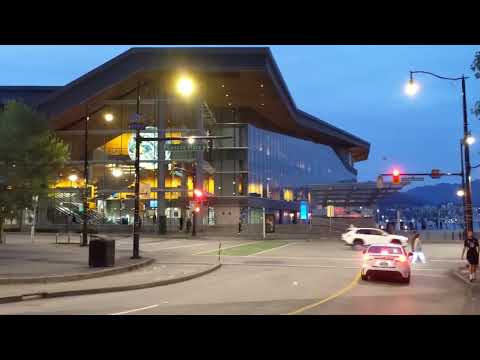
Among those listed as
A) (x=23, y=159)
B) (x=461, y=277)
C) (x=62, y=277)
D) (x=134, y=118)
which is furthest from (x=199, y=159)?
(x=461, y=277)

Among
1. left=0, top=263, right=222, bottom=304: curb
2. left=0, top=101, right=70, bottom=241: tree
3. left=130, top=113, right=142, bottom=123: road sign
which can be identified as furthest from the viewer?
left=0, top=101, right=70, bottom=241: tree

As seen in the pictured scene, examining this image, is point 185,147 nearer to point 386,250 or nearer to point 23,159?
point 386,250

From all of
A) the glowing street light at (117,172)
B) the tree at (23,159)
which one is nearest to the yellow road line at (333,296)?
the tree at (23,159)

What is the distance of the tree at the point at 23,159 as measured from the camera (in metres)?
30.2

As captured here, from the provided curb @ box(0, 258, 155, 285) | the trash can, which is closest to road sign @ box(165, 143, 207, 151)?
the trash can

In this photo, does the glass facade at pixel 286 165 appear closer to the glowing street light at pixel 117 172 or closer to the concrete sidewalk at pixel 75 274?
the glowing street light at pixel 117 172

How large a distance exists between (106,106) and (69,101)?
5.24m

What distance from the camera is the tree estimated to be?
30188 millimetres

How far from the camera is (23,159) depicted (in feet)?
100

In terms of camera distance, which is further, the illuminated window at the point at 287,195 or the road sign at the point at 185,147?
the illuminated window at the point at 287,195

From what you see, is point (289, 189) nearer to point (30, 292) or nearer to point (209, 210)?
point (209, 210)

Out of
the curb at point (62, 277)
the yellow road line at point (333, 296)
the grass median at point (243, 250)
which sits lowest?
the grass median at point (243, 250)

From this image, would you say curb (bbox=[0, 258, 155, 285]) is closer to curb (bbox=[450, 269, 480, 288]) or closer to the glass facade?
curb (bbox=[450, 269, 480, 288])
